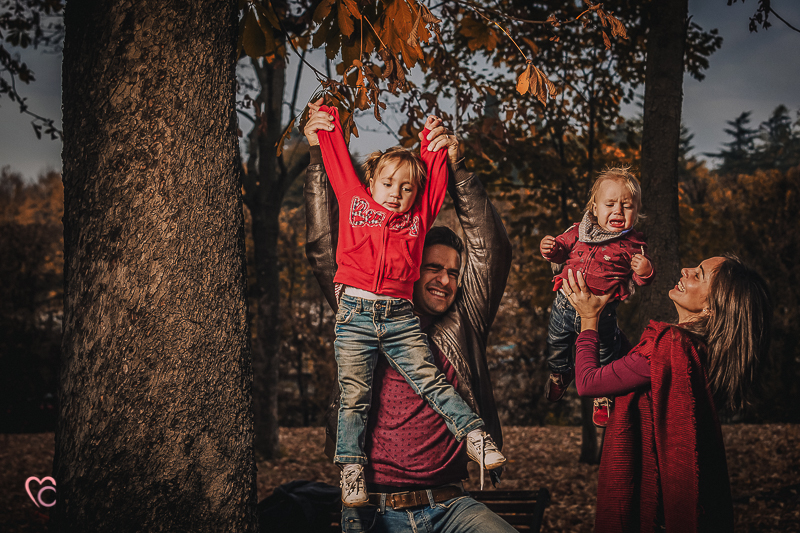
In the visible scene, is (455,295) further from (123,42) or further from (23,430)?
(23,430)

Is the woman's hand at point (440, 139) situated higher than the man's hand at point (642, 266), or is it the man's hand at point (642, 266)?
the woman's hand at point (440, 139)

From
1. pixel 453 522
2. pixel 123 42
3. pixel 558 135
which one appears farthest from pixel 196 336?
pixel 558 135

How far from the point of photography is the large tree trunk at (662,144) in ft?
11.3

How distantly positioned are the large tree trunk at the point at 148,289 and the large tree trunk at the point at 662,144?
101 inches

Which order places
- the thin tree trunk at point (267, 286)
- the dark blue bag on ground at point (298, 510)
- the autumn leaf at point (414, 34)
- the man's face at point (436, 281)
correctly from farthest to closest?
the thin tree trunk at point (267, 286) → the dark blue bag on ground at point (298, 510) → the man's face at point (436, 281) → the autumn leaf at point (414, 34)

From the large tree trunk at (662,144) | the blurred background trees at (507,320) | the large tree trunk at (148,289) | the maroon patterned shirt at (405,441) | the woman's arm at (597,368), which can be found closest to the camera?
the large tree trunk at (148,289)

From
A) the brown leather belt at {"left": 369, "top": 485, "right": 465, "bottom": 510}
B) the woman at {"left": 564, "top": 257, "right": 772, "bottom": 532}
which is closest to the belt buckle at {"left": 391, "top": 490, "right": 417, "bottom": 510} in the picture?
the brown leather belt at {"left": 369, "top": 485, "right": 465, "bottom": 510}

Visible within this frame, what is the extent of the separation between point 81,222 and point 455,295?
62.4 inches

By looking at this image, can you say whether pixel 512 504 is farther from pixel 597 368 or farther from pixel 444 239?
pixel 444 239

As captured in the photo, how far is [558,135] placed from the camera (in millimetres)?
7184

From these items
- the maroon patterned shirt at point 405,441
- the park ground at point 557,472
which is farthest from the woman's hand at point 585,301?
the park ground at point 557,472

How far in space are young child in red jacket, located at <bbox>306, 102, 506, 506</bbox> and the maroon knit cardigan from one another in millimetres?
639

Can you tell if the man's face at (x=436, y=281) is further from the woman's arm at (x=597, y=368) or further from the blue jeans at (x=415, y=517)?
the blue jeans at (x=415, y=517)

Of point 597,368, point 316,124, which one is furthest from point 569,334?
point 316,124
